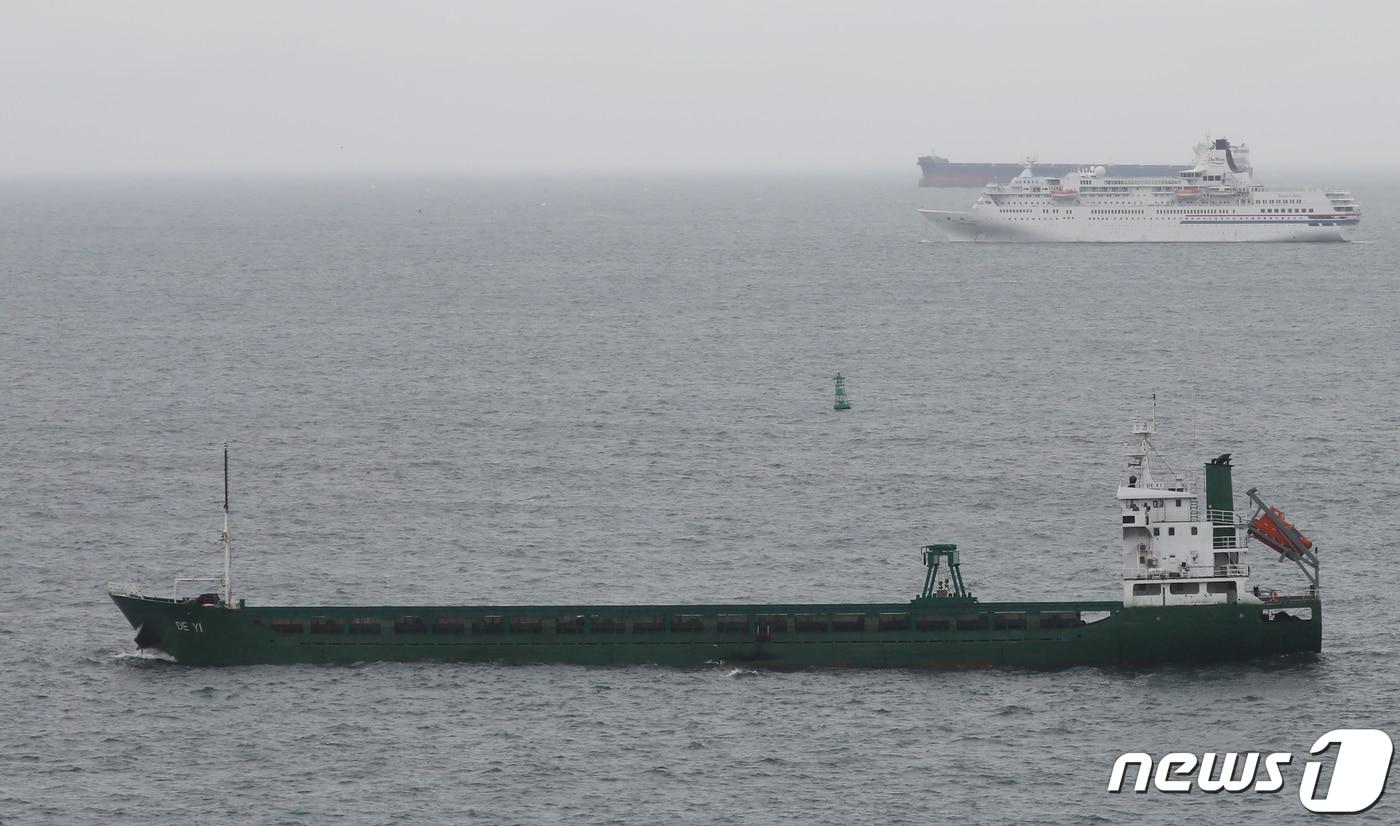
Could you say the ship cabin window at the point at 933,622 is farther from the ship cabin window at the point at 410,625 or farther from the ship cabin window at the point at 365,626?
the ship cabin window at the point at 365,626

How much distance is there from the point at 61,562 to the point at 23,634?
41.3 feet

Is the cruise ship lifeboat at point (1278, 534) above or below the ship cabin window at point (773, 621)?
above

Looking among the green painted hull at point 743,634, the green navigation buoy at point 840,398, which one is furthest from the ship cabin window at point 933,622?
the green navigation buoy at point 840,398

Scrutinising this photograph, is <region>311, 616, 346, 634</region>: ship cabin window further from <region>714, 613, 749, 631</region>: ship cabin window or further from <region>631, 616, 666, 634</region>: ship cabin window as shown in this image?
<region>714, 613, 749, 631</region>: ship cabin window

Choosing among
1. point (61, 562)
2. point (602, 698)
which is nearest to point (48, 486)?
point (61, 562)

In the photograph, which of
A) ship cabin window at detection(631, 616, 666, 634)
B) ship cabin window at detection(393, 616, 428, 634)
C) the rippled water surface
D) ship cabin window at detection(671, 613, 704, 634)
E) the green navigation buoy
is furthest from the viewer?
the green navigation buoy

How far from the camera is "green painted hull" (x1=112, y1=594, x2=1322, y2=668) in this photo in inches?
3009

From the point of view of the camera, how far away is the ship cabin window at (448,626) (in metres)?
78.4

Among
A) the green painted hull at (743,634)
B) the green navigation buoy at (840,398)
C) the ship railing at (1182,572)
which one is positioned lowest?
the green painted hull at (743,634)

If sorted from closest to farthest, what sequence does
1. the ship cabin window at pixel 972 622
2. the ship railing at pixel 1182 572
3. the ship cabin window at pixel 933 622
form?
the ship railing at pixel 1182 572, the ship cabin window at pixel 972 622, the ship cabin window at pixel 933 622

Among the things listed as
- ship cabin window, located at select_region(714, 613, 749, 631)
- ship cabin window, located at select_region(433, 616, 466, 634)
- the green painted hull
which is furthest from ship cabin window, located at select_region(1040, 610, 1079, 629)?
ship cabin window, located at select_region(433, 616, 466, 634)

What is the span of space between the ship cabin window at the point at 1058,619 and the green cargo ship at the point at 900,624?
6 cm

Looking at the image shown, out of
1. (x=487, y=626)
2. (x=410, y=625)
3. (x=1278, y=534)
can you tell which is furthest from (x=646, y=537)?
(x=1278, y=534)

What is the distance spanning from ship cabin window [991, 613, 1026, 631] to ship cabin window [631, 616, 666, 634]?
43.2 feet
